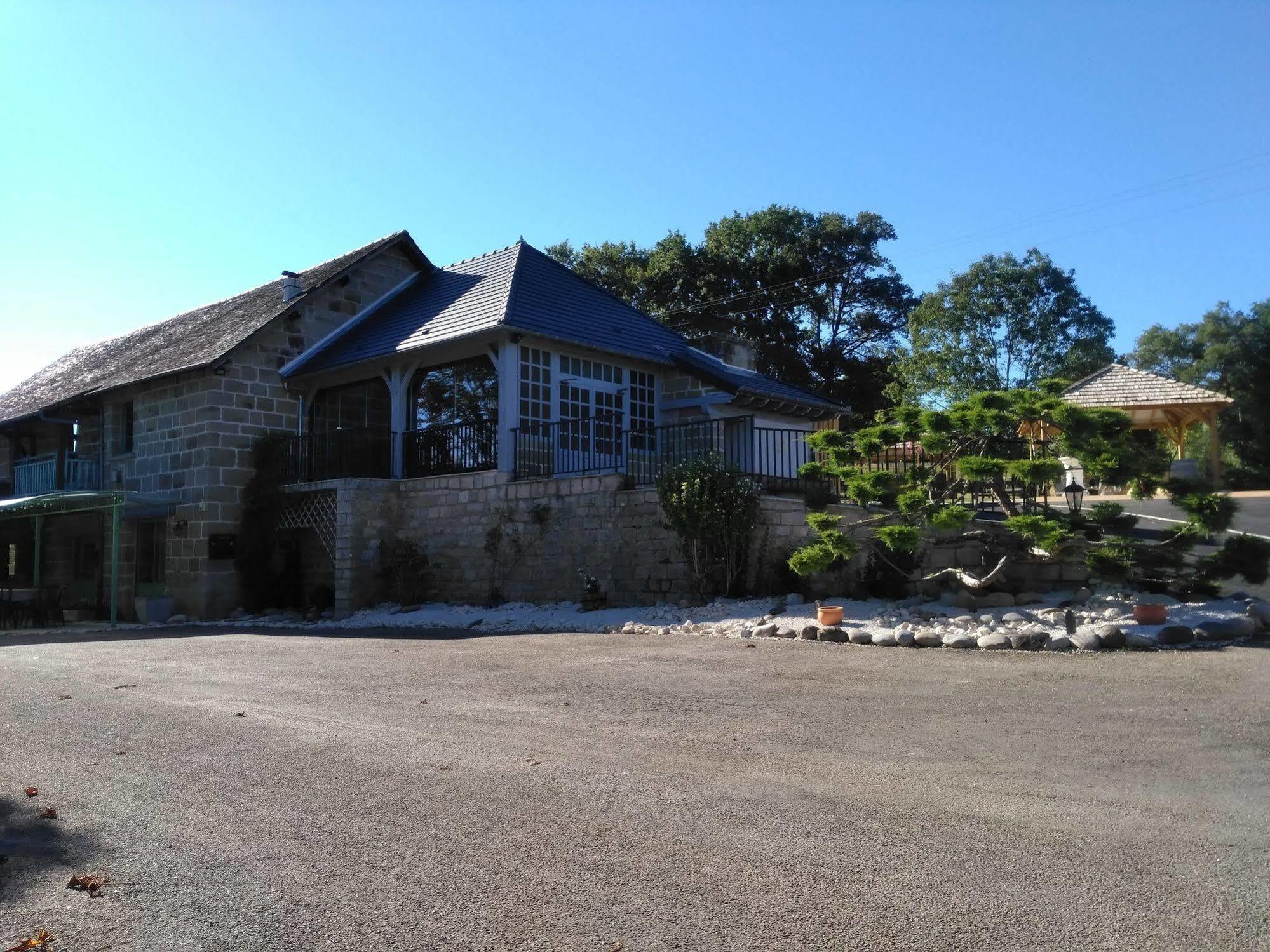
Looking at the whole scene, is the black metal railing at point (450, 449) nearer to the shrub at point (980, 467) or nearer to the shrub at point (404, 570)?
the shrub at point (404, 570)

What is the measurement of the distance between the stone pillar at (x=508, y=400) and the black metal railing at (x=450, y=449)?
9.9 inches

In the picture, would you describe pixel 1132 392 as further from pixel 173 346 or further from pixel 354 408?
pixel 173 346

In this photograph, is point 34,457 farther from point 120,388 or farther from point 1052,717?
point 1052,717

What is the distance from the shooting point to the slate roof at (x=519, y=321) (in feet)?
57.4

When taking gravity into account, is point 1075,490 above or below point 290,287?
below

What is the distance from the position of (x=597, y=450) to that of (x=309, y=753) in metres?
12.4

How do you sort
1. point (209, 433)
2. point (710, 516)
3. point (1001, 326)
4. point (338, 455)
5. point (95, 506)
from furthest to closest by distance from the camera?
point (1001, 326) → point (95, 506) → point (209, 433) → point (338, 455) → point (710, 516)

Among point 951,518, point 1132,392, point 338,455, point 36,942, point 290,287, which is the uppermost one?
point 290,287

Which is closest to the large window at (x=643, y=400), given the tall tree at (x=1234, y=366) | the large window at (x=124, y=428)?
the large window at (x=124, y=428)

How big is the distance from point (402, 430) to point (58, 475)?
360 inches

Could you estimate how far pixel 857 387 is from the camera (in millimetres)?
37906

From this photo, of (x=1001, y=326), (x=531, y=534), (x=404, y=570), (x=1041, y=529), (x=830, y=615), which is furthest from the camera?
(x=1001, y=326)

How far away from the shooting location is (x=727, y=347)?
819 inches

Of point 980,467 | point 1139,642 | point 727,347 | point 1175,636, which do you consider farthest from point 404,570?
point 1175,636
